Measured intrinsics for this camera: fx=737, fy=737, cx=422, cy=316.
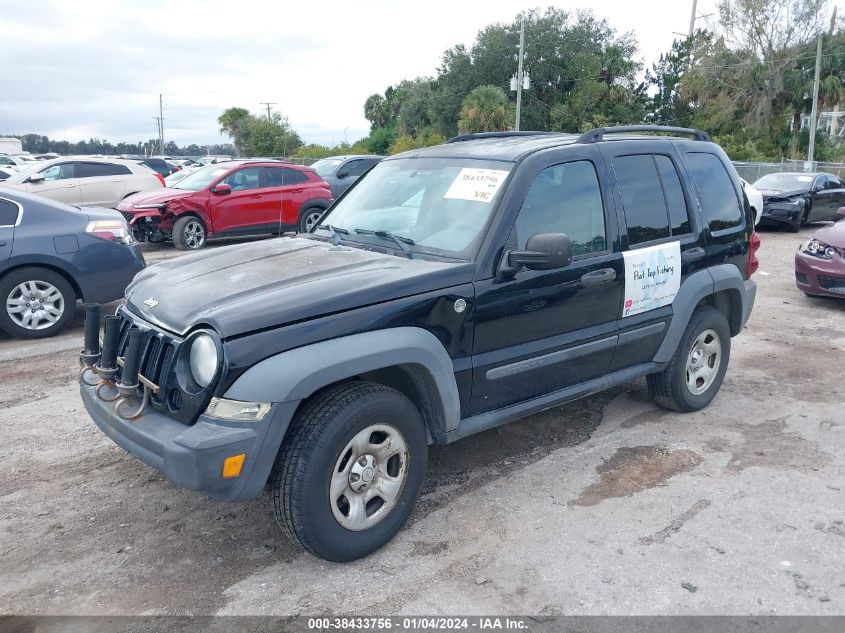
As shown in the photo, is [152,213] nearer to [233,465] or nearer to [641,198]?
[641,198]

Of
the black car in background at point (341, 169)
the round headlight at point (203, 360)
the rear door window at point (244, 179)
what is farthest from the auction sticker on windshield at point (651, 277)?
the black car in background at point (341, 169)

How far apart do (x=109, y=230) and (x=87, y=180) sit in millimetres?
8123

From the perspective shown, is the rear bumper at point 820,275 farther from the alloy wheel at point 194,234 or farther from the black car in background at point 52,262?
the alloy wheel at point 194,234

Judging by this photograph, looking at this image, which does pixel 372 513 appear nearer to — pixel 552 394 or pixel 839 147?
pixel 552 394

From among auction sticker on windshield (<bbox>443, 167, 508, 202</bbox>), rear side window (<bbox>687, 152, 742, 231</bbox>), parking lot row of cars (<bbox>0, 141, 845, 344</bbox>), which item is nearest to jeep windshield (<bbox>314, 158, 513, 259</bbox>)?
auction sticker on windshield (<bbox>443, 167, 508, 202</bbox>)

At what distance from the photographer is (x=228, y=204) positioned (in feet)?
44.5

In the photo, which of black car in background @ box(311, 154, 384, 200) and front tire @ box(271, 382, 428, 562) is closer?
front tire @ box(271, 382, 428, 562)

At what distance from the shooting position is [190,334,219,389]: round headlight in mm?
3055

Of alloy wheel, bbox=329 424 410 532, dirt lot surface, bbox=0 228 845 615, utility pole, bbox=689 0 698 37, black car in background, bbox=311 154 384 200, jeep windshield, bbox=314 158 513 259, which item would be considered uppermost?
utility pole, bbox=689 0 698 37

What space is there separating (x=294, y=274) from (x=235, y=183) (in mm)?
10958

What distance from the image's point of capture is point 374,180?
15.7ft

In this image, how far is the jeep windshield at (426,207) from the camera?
3.90 m

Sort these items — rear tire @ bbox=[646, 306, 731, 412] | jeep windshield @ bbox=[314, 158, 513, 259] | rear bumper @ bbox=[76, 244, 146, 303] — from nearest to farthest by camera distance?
jeep windshield @ bbox=[314, 158, 513, 259] → rear tire @ bbox=[646, 306, 731, 412] → rear bumper @ bbox=[76, 244, 146, 303]

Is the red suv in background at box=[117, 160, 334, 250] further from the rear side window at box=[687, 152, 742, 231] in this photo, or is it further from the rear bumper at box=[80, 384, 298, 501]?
the rear bumper at box=[80, 384, 298, 501]
